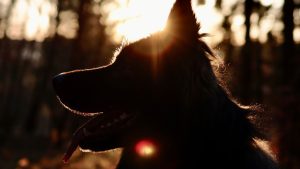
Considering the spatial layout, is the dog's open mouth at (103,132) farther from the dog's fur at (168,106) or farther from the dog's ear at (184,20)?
the dog's ear at (184,20)

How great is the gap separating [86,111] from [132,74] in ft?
1.96

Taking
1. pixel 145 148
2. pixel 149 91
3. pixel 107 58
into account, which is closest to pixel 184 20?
pixel 149 91

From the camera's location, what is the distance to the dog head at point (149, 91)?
4840 millimetres

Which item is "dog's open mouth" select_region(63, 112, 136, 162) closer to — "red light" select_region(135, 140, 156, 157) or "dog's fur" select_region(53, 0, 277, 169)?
"dog's fur" select_region(53, 0, 277, 169)

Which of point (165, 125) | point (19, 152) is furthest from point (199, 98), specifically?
point (19, 152)

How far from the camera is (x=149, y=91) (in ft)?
17.2

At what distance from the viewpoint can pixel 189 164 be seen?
4727mm

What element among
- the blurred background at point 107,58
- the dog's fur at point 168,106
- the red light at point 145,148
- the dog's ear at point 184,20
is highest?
the dog's ear at point 184,20

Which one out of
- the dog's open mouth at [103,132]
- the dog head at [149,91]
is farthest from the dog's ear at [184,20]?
the dog's open mouth at [103,132]

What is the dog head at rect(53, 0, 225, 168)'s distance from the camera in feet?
15.9

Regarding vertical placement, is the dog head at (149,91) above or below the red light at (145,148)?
above

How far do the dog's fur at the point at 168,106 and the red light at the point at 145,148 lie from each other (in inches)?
1.5

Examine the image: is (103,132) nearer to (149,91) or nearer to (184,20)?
(149,91)

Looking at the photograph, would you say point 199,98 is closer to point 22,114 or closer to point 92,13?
point 92,13
